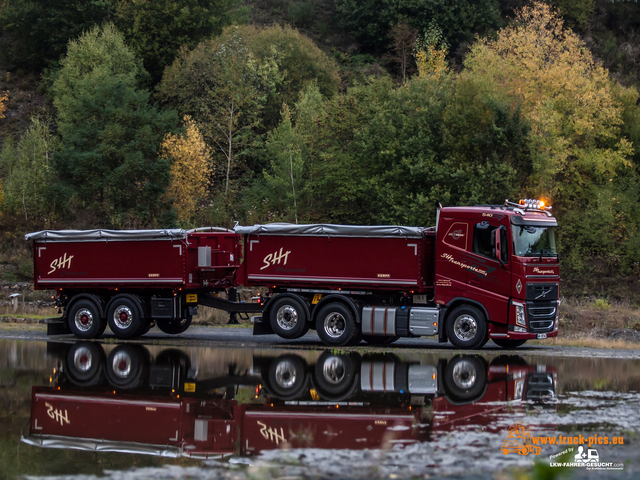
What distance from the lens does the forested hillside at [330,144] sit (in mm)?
42406

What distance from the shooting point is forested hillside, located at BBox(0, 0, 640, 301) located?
42406mm

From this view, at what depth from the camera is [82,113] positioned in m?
50.8

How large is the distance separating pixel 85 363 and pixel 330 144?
32.9 metres

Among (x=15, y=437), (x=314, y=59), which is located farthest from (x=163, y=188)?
(x=15, y=437)

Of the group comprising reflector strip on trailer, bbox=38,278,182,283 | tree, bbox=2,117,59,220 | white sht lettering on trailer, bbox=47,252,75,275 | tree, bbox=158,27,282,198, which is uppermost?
tree, bbox=158,27,282,198

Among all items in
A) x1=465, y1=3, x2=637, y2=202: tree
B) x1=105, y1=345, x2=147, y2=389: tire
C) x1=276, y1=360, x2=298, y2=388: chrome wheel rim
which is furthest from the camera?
x1=465, y1=3, x2=637, y2=202: tree

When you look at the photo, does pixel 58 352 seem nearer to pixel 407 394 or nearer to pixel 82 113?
pixel 407 394

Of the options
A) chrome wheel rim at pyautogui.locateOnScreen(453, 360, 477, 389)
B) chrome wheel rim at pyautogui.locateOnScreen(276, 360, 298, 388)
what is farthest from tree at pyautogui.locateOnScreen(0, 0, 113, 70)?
chrome wheel rim at pyautogui.locateOnScreen(453, 360, 477, 389)

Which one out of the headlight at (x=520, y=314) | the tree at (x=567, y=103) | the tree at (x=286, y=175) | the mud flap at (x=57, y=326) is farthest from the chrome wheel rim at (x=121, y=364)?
the tree at (x=567, y=103)

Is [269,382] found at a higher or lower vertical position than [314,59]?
lower

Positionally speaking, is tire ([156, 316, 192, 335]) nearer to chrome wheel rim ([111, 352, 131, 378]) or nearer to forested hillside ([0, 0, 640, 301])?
chrome wheel rim ([111, 352, 131, 378])

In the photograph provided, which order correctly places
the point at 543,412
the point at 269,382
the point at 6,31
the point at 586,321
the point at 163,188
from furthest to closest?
the point at 6,31, the point at 163,188, the point at 586,321, the point at 269,382, the point at 543,412

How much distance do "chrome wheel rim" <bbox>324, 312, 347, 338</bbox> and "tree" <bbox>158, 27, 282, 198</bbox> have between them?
30.7m

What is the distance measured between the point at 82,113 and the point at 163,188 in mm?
7807
